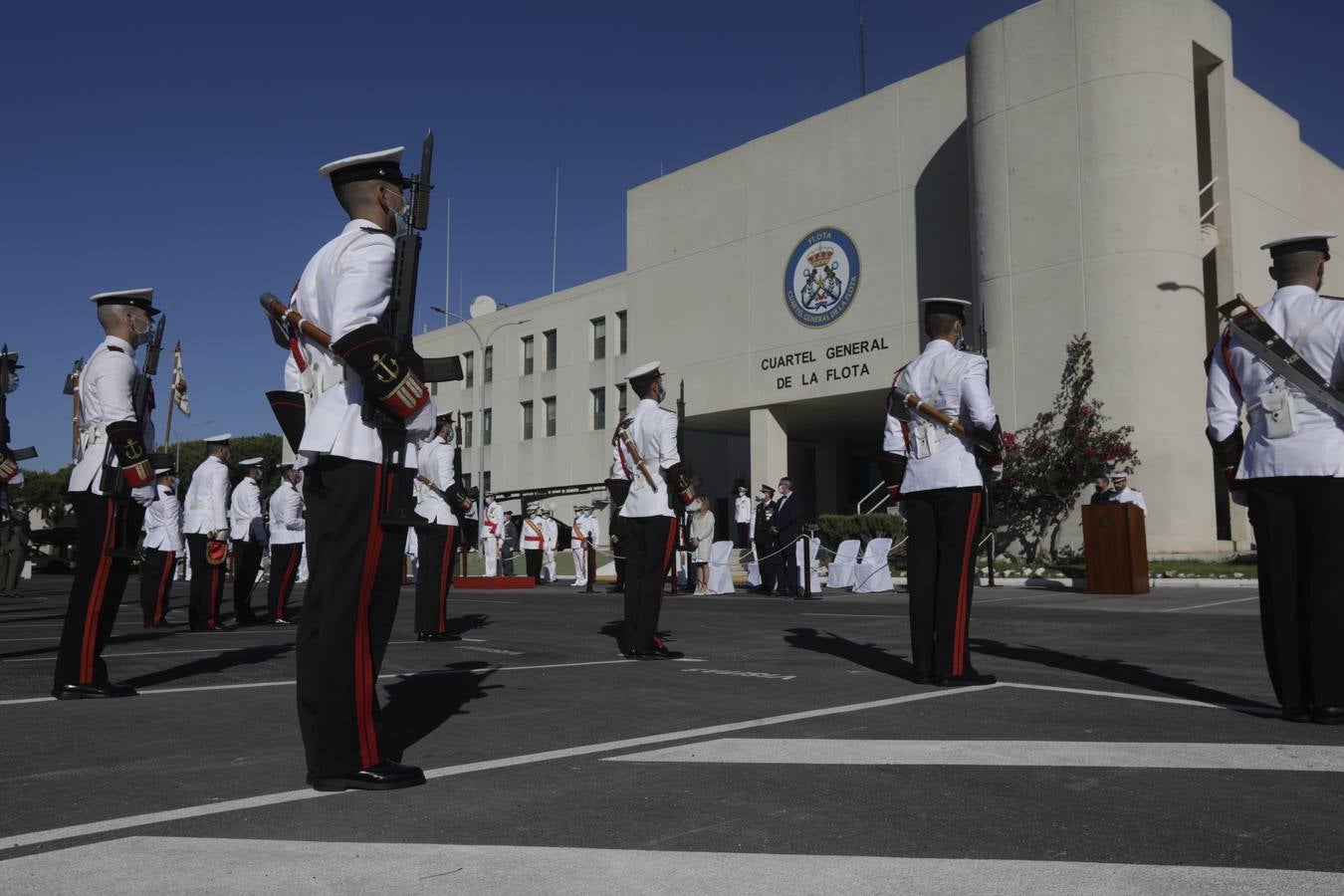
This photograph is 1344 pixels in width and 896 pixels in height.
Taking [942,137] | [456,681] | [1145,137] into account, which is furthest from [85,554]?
[942,137]

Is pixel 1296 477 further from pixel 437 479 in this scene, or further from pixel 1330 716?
pixel 437 479

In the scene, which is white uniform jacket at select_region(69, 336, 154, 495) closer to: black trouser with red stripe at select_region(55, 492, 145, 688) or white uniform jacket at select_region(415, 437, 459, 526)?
black trouser with red stripe at select_region(55, 492, 145, 688)

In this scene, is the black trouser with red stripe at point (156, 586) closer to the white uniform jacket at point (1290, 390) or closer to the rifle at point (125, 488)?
the rifle at point (125, 488)

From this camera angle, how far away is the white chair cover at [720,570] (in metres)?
22.5

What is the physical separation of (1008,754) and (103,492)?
5146mm

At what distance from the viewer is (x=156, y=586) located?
1352 centimetres

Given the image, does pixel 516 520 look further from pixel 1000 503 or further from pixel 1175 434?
pixel 1175 434

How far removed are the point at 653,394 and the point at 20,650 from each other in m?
5.53

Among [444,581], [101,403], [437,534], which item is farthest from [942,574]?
[437,534]

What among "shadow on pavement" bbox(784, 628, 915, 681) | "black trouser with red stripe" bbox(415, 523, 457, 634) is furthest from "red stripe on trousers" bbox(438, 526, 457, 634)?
"shadow on pavement" bbox(784, 628, 915, 681)

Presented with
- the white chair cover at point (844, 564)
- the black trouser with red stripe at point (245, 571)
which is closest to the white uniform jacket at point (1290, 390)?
the black trouser with red stripe at point (245, 571)

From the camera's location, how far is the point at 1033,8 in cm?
2541

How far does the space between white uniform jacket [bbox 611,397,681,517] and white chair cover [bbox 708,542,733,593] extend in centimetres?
1376

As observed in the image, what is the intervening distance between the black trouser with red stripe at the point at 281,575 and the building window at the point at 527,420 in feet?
116
